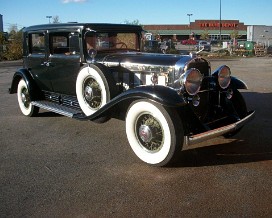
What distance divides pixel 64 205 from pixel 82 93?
238 centimetres

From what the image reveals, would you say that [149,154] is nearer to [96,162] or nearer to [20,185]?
[96,162]

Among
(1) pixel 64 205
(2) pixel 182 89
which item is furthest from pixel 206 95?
(1) pixel 64 205

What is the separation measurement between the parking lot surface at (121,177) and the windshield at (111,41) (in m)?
1.39

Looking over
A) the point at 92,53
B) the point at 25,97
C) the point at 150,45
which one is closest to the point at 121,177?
the point at 92,53

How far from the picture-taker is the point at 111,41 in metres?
5.65

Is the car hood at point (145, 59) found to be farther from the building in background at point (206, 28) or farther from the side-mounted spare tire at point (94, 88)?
the building in background at point (206, 28)

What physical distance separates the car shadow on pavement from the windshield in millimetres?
2237

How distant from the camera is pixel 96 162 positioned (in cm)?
425

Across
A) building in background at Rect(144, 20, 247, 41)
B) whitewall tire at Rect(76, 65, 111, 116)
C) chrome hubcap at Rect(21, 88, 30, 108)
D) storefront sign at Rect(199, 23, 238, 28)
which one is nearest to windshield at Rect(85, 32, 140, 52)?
whitewall tire at Rect(76, 65, 111, 116)

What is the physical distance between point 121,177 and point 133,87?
5.17ft

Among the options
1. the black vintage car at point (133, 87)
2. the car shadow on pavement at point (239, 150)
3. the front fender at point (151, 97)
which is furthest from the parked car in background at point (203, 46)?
the car shadow on pavement at point (239, 150)

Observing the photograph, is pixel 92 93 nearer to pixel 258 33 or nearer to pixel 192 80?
pixel 192 80

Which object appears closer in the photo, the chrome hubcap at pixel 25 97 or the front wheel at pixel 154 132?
the front wheel at pixel 154 132

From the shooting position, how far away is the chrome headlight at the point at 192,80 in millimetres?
4137
